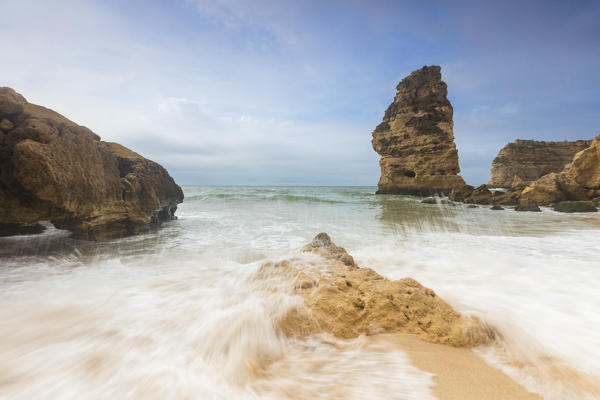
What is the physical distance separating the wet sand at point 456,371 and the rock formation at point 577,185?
1690cm

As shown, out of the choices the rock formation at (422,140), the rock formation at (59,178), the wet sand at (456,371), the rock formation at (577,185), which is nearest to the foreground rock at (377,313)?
the wet sand at (456,371)

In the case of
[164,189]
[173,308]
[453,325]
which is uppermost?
[164,189]

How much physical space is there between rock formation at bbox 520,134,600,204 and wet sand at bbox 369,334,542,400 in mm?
16901

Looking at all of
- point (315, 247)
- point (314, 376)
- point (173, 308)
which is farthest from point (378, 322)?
point (173, 308)

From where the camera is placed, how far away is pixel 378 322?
1684 mm

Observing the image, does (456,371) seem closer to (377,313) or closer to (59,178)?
(377,313)

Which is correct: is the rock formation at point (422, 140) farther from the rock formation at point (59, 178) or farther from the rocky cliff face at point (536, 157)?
the rock formation at point (59, 178)

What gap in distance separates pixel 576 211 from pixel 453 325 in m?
14.0

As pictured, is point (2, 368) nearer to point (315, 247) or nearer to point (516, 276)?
point (315, 247)

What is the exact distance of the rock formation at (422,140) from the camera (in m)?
22.3

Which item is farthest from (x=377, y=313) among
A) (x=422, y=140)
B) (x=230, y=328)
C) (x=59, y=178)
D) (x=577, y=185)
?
(x=422, y=140)

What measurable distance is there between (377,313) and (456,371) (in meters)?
0.53

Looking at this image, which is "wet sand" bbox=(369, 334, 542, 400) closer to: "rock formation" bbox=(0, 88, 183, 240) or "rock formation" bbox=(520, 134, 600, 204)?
"rock formation" bbox=(0, 88, 183, 240)

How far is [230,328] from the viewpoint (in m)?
1.68
